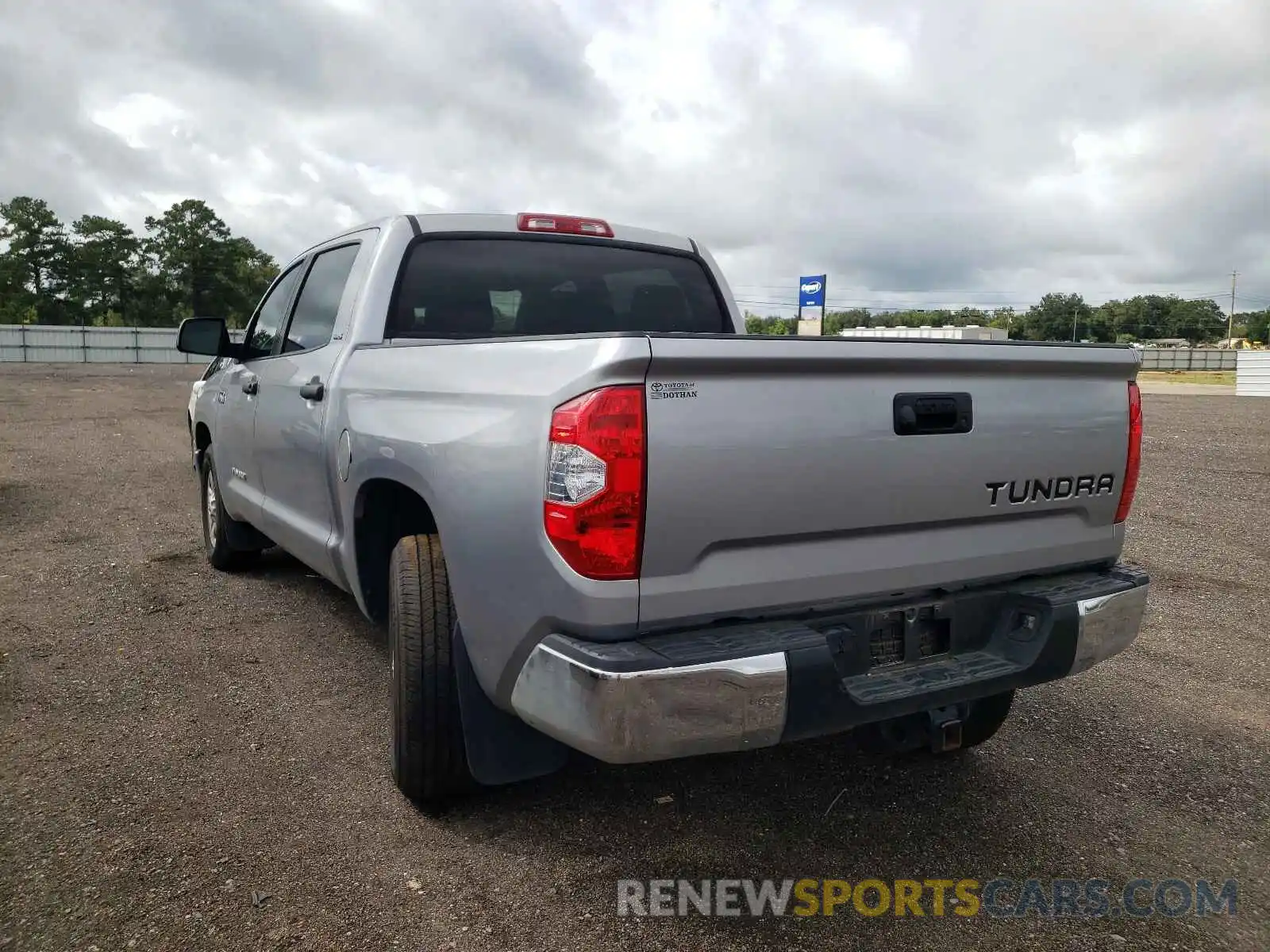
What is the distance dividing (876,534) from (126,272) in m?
80.4

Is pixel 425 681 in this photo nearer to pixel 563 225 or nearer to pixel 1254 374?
pixel 563 225

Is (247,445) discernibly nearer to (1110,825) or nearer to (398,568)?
(398,568)

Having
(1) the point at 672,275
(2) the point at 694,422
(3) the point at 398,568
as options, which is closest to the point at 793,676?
(2) the point at 694,422

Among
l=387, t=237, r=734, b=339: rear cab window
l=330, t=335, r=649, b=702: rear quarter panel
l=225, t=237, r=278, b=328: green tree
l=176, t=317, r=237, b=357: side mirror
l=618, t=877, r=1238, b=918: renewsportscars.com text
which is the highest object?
l=225, t=237, r=278, b=328: green tree

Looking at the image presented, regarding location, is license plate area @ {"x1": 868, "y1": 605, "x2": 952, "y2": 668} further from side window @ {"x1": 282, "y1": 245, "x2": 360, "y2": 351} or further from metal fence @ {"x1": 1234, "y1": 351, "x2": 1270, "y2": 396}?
metal fence @ {"x1": 1234, "y1": 351, "x2": 1270, "y2": 396}

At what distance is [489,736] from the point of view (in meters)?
2.77

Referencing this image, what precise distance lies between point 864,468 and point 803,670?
55cm

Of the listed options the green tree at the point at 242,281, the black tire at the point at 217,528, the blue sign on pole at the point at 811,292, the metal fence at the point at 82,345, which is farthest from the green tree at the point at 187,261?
the black tire at the point at 217,528

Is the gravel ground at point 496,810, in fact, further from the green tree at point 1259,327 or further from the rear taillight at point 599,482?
the green tree at point 1259,327

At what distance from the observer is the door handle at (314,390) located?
3.69 m

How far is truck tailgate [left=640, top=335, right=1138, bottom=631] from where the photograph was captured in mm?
2248

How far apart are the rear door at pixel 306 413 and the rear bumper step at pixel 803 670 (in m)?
1.69

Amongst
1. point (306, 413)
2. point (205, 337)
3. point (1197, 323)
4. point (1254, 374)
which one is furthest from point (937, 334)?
point (1197, 323)

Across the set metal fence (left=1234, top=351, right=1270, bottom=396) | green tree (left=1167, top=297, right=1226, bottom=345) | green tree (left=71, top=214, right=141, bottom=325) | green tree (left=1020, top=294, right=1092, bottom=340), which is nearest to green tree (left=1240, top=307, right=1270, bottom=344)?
green tree (left=1167, top=297, right=1226, bottom=345)
